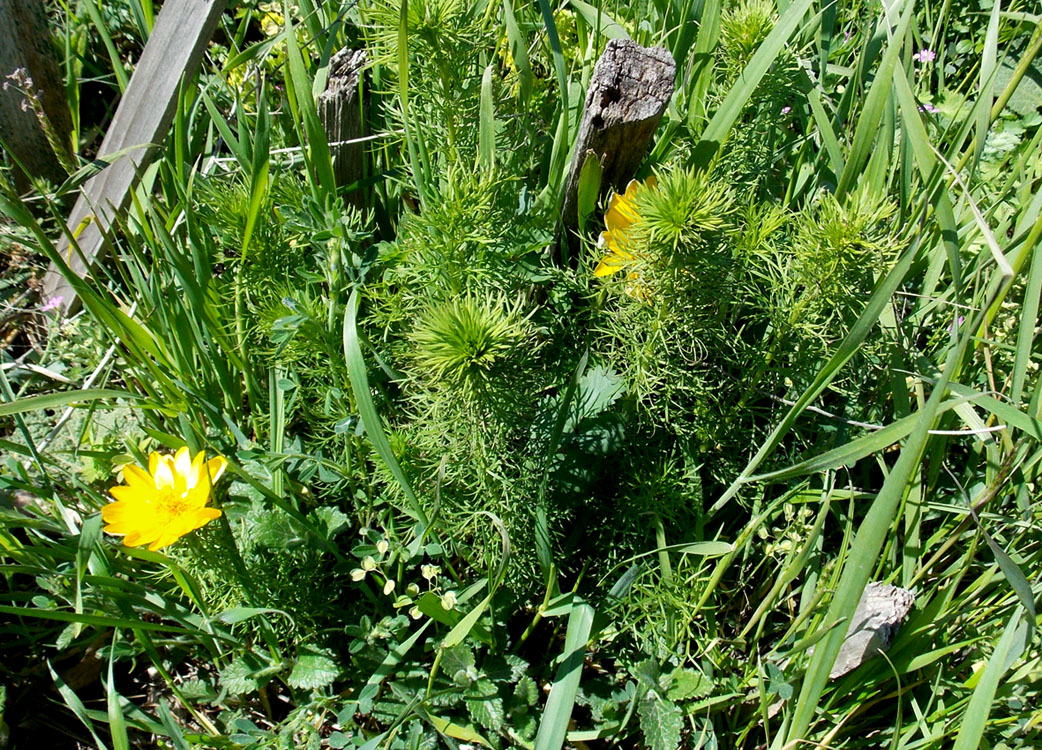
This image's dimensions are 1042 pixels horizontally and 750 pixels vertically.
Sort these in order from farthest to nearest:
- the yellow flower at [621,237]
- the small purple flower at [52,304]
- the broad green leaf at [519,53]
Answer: the small purple flower at [52,304] < the broad green leaf at [519,53] < the yellow flower at [621,237]

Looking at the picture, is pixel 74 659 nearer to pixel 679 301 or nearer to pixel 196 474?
pixel 196 474

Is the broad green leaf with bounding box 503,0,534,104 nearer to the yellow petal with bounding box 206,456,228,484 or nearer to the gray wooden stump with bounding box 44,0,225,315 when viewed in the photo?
the gray wooden stump with bounding box 44,0,225,315

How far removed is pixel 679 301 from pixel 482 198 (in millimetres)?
379

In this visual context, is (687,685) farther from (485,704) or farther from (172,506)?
(172,506)

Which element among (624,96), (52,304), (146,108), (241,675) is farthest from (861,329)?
(52,304)

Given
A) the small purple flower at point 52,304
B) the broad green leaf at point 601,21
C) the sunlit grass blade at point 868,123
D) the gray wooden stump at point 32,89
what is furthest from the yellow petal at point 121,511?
the sunlit grass blade at point 868,123

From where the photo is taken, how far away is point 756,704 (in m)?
1.57

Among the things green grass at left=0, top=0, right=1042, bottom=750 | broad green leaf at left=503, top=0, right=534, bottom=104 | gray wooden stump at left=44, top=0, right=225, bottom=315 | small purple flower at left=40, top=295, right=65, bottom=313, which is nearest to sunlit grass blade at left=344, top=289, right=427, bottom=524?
green grass at left=0, top=0, right=1042, bottom=750

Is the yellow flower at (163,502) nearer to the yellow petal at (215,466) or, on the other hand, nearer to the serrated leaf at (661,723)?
the yellow petal at (215,466)

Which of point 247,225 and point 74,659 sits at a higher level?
point 247,225

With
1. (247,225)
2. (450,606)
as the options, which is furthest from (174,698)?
(247,225)

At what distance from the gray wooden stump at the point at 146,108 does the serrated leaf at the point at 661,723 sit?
4.90 ft

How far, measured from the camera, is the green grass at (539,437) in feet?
4.46

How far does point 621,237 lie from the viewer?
55.6 inches
